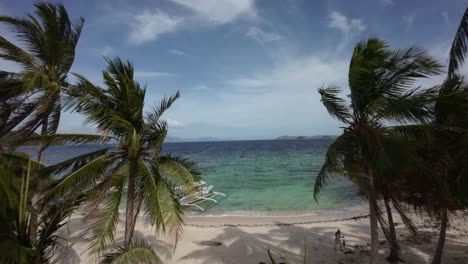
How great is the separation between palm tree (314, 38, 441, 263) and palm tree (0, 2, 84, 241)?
5.58m

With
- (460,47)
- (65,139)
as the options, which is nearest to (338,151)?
(460,47)

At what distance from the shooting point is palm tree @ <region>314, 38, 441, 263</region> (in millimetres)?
5473

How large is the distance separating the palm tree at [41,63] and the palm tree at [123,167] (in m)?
0.78

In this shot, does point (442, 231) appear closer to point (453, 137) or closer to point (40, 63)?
point (453, 137)

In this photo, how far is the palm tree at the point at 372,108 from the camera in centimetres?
547

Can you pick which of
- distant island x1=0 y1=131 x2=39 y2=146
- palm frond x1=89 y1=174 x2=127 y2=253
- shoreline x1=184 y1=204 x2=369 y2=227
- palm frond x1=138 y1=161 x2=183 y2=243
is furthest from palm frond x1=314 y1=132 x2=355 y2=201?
shoreline x1=184 y1=204 x2=369 y2=227

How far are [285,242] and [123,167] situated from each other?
7.92m

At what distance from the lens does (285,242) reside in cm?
1153

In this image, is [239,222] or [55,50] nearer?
[55,50]

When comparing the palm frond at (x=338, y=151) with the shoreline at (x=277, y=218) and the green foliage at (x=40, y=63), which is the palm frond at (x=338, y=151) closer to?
the green foliage at (x=40, y=63)

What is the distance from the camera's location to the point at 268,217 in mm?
17219

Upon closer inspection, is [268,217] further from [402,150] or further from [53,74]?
[53,74]

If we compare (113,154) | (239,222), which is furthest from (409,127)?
(239,222)

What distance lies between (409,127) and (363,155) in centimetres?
106
